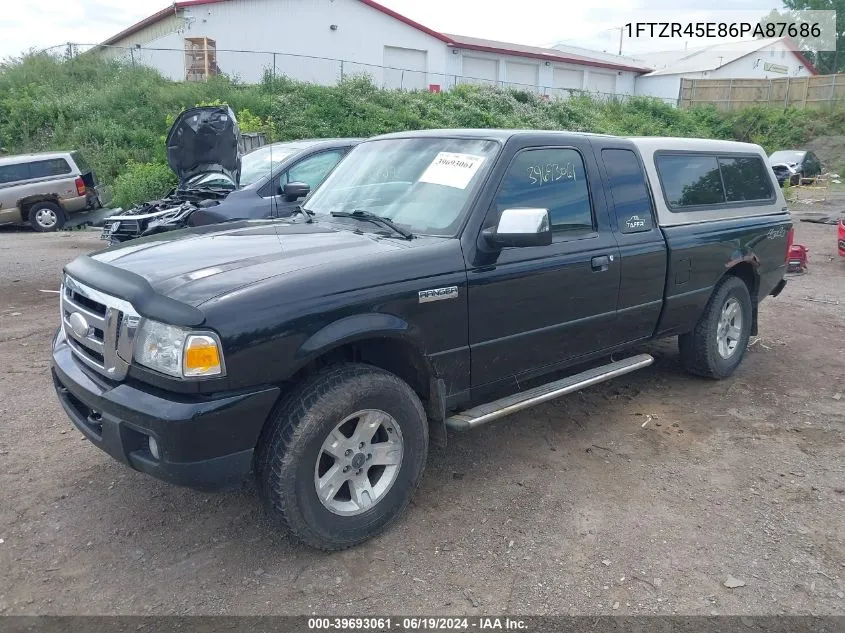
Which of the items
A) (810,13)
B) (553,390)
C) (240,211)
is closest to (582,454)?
(553,390)

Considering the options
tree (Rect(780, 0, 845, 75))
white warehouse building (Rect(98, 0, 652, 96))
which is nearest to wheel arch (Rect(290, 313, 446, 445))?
white warehouse building (Rect(98, 0, 652, 96))

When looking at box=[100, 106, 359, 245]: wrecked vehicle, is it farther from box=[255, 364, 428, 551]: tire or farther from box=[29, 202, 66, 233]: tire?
box=[29, 202, 66, 233]: tire

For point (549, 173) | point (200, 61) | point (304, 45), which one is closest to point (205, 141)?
point (549, 173)

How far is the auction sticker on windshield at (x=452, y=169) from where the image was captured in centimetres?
388

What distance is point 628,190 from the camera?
466cm

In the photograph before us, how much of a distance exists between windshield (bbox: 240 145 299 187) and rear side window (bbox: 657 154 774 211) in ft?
15.5

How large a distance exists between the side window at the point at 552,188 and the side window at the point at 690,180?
3.17 feet

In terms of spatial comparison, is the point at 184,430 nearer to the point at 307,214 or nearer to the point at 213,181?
the point at 307,214

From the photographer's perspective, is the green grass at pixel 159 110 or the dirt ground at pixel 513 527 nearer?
the dirt ground at pixel 513 527

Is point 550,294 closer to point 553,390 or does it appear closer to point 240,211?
point 553,390

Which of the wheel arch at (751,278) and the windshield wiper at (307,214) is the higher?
the windshield wiper at (307,214)

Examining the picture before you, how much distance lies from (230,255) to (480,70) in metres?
32.9

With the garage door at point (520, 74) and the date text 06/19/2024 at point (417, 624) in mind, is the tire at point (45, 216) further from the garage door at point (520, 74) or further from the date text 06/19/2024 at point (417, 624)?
the garage door at point (520, 74)

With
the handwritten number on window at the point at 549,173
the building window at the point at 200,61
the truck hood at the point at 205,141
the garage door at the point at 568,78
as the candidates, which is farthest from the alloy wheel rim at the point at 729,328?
the garage door at the point at 568,78
